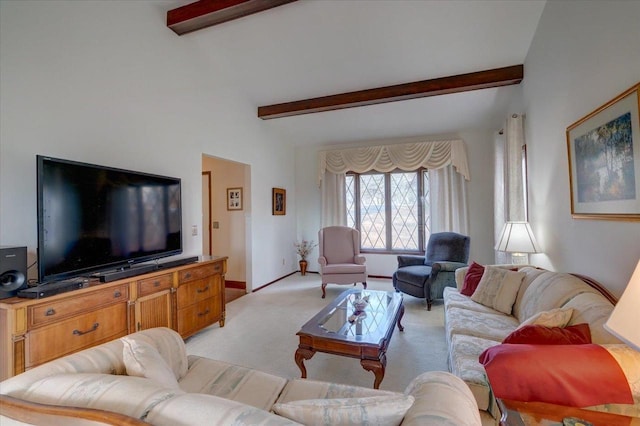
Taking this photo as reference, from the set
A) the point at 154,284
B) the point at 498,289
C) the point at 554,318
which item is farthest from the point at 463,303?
the point at 154,284

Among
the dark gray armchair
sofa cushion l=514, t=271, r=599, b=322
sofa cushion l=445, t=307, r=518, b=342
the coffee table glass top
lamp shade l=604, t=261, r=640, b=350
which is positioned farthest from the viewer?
the dark gray armchair

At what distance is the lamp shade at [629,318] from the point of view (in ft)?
3.00

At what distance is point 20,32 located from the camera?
1.99m

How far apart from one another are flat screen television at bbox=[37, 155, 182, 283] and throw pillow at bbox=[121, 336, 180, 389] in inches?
48.4

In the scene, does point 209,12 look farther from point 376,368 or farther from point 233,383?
point 376,368

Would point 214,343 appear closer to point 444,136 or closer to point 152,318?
point 152,318

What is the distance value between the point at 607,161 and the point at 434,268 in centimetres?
218

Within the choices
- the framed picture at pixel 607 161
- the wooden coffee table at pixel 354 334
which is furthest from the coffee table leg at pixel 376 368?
the framed picture at pixel 607 161

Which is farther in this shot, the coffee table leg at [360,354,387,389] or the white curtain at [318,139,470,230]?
the white curtain at [318,139,470,230]

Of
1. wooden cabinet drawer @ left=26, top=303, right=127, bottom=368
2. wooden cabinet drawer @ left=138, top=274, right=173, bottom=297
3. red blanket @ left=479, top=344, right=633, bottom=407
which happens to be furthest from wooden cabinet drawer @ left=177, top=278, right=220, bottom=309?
red blanket @ left=479, top=344, right=633, bottom=407

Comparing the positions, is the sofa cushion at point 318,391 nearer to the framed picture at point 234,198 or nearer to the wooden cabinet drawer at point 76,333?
the wooden cabinet drawer at point 76,333

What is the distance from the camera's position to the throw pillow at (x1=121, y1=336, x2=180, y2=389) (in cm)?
105

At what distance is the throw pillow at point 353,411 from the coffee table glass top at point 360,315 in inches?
46.9

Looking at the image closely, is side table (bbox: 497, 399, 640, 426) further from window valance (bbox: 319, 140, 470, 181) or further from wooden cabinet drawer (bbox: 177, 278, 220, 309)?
window valance (bbox: 319, 140, 470, 181)
